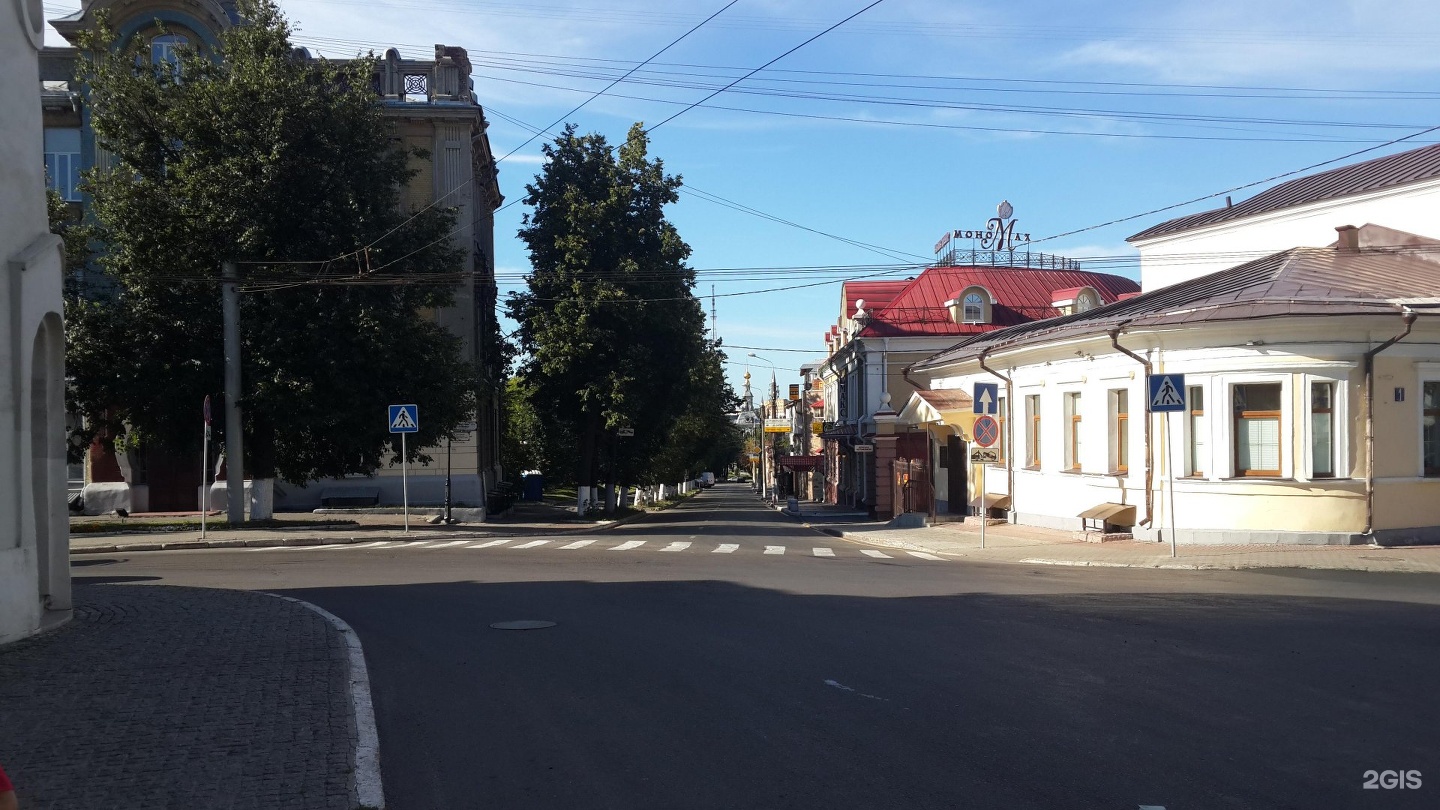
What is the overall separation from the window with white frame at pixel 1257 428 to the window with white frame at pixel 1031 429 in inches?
294

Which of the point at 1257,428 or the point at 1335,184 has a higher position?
the point at 1335,184

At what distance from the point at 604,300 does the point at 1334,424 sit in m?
21.9

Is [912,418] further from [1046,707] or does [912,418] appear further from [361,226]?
[1046,707]

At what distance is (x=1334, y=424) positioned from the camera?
20.0 metres

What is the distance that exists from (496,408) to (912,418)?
19.7m

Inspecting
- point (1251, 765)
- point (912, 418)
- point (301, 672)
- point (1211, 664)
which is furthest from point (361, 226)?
point (1251, 765)

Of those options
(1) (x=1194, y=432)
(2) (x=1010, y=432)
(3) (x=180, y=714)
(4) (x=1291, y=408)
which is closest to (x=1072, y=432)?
(2) (x=1010, y=432)

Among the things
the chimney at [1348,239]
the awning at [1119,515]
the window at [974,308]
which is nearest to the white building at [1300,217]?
the chimney at [1348,239]

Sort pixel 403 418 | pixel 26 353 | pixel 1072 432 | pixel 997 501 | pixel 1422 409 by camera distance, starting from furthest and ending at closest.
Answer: pixel 997 501, pixel 1072 432, pixel 403 418, pixel 1422 409, pixel 26 353

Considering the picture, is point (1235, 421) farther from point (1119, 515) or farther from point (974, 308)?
point (974, 308)

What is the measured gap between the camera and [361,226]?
27078 millimetres

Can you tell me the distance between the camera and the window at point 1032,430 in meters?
28.0

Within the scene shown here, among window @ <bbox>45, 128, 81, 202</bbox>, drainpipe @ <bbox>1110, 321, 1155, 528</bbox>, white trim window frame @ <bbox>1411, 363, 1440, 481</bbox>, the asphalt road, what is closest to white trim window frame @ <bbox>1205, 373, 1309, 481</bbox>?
drainpipe @ <bbox>1110, 321, 1155, 528</bbox>

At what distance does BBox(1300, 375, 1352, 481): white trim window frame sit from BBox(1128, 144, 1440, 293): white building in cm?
898
